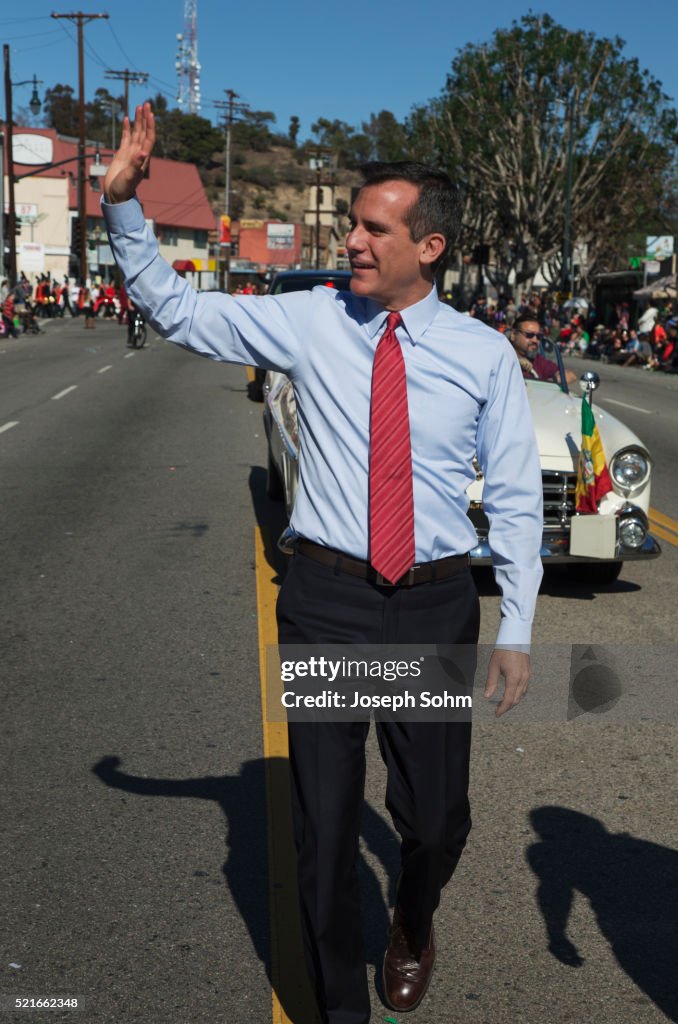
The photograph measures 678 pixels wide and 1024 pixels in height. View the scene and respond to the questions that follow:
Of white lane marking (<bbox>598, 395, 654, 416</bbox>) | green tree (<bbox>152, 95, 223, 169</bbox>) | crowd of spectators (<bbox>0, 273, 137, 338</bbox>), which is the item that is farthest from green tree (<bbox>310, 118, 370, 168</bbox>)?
white lane marking (<bbox>598, 395, 654, 416</bbox>)

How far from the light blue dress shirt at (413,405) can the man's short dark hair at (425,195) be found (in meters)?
0.16

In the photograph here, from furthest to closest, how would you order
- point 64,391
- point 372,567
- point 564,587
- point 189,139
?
point 189,139 < point 64,391 < point 564,587 < point 372,567

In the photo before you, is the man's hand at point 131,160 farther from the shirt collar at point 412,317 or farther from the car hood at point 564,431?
the car hood at point 564,431

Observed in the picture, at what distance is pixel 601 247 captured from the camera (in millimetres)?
60250

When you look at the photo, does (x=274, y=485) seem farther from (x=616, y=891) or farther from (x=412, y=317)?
→ (x=412, y=317)

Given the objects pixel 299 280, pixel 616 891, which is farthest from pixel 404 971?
pixel 299 280

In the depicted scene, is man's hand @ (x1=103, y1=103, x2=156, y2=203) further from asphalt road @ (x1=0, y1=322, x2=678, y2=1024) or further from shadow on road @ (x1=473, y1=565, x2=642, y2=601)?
shadow on road @ (x1=473, y1=565, x2=642, y2=601)

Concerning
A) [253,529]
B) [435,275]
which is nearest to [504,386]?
[435,275]

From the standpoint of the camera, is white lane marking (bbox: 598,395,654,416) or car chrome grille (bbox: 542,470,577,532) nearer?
car chrome grille (bbox: 542,470,577,532)

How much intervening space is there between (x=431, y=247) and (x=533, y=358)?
6.39 metres

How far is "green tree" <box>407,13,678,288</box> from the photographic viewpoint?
53.8m

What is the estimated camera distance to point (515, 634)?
9.94 ft

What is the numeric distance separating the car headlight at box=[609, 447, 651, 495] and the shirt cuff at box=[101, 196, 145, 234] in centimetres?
528

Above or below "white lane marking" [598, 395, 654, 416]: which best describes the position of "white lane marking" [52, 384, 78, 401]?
above
